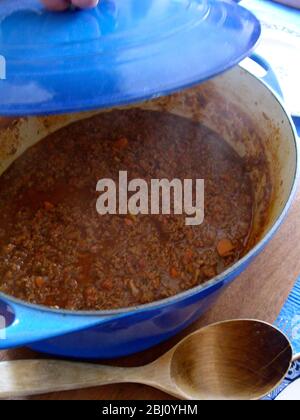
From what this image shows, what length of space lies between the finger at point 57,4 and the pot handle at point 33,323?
49 centimetres

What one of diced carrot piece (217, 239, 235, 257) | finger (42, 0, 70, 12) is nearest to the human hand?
finger (42, 0, 70, 12)

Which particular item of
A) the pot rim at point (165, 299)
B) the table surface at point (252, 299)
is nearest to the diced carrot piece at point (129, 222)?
the table surface at point (252, 299)

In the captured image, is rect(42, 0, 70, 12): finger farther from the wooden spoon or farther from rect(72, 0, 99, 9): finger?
the wooden spoon

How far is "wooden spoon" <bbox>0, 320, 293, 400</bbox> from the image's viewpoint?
692 millimetres

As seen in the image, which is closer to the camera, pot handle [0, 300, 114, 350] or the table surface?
pot handle [0, 300, 114, 350]

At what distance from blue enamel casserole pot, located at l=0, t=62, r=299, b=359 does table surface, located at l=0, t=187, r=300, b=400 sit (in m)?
0.05

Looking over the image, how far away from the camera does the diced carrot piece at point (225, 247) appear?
940mm

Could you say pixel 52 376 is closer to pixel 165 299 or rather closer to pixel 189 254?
pixel 165 299

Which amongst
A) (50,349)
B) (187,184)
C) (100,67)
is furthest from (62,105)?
(187,184)

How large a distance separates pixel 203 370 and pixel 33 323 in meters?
0.34

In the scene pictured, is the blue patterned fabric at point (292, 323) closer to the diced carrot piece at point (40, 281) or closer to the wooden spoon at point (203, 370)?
the wooden spoon at point (203, 370)

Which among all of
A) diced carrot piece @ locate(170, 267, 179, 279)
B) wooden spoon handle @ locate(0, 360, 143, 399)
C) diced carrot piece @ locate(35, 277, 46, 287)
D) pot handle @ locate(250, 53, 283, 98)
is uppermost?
pot handle @ locate(250, 53, 283, 98)

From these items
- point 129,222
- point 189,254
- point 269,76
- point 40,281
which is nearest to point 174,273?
point 189,254

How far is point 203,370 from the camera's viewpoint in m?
0.73
